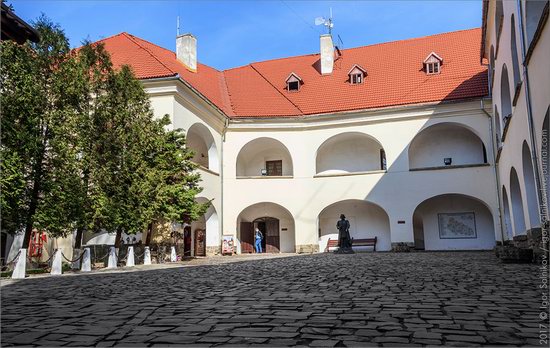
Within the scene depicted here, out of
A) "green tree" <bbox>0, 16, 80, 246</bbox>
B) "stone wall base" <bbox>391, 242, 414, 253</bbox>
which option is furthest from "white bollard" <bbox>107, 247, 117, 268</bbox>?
"stone wall base" <bbox>391, 242, 414, 253</bbox>

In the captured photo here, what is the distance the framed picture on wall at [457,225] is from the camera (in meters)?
24.3

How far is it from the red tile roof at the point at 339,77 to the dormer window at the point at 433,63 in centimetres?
31

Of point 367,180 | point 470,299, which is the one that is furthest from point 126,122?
point 470,299

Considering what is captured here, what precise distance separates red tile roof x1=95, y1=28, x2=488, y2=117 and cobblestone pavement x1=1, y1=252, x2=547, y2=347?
16541mm

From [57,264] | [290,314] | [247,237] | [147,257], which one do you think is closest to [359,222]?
[247,237]

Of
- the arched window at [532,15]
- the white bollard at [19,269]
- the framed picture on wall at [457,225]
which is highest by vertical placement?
the arched window at [532,15]

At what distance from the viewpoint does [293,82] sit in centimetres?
2856

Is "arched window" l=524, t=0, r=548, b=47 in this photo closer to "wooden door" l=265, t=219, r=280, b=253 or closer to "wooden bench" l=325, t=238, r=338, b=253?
"wooden bench" l=325, t=238, r=338, b=253

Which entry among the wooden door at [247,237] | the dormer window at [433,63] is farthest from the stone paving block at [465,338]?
the dormer window at [433,63]

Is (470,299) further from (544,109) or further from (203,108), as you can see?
(203,108)

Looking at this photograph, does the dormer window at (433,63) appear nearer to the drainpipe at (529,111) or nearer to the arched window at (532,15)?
the drainpipe at (529,111)

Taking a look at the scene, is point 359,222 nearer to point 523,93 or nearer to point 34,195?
point 523,93

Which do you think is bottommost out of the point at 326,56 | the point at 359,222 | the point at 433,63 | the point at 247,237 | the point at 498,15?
the point at 247,237

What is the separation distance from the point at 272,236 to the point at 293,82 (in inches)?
384
